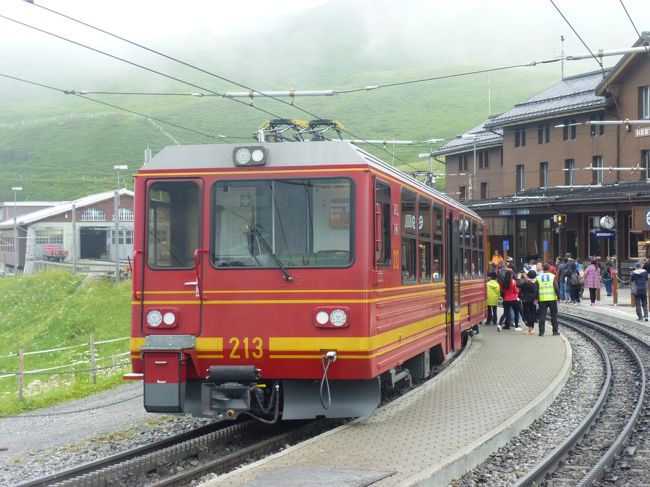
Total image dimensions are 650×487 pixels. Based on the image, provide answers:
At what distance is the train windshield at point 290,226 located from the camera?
909 centimetres

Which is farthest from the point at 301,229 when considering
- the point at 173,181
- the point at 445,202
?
the point at 445,202

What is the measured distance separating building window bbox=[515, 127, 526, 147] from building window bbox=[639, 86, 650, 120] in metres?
10.8

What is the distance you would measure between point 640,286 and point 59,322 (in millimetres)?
26407

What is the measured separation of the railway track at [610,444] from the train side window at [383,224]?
2.54 metres

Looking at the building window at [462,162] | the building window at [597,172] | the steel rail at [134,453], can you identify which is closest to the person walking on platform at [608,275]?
the building window at [597,172]

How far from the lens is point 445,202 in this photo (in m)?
14.2

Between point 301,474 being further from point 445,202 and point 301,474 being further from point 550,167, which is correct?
point 550,167

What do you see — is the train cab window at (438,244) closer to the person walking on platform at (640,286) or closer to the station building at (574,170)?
the person walking on platform at (640,286)

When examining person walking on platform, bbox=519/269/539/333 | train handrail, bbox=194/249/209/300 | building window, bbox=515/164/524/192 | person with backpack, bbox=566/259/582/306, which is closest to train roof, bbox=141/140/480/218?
train handrail, bbox=194/249/209/300

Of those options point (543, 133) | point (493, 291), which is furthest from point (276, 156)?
point (543, 133)

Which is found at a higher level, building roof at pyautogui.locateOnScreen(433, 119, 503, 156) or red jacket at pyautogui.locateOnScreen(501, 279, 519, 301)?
building roof at pyautogui.locateOnScreen(433, 119, 503, 156)

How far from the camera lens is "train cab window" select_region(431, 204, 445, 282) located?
12.9 meters

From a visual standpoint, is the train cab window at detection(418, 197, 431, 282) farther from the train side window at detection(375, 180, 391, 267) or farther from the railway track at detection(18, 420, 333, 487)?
the railway track at detection(18, 420, 333, 487)

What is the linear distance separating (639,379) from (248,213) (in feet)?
28.4
